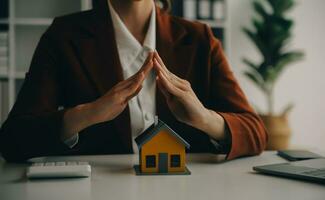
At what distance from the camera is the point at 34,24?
121 inches

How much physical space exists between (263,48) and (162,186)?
254 centimetres

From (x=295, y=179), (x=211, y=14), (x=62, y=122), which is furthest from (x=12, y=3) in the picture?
(x=295, y=179)

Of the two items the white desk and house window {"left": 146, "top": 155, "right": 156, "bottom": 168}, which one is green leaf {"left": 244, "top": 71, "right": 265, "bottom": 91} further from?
house window {"left": 146, "top": 155, "right": 156, "bottom": 168}

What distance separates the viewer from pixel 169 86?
47.3 inches

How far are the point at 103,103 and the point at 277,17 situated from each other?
2.38 meters

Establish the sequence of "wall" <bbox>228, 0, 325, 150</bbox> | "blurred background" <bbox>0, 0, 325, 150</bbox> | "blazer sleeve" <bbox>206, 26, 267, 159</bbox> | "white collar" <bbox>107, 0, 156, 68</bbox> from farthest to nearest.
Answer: "wall" <bbox>228, 0, 325, 150</bbox>, "blurred background" <bbox>0, 0, 325, 150</bbox>, "white collar" <bbox>107, 0, 156, 68</bbox>, "blazer sleeve" <bbox>206, 26, 267, 159</bbox>

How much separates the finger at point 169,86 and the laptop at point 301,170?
0.89ft

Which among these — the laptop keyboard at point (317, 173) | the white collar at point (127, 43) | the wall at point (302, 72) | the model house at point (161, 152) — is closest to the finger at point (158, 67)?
the model house at point (161, 152)

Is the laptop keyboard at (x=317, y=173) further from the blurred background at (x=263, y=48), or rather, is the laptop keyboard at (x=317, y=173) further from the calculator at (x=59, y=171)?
the blurred background at (x=263, y=48)

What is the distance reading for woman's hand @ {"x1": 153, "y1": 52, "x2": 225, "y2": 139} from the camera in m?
1.21

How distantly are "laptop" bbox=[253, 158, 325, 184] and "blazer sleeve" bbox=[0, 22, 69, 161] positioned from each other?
1.75ft

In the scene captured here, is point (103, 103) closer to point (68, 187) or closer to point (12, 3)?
point (68, 187)

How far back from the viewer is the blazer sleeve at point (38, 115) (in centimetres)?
125

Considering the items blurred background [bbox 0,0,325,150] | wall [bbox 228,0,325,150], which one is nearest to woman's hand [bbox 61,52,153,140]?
blurred background [bbox 0,0,325,150]
